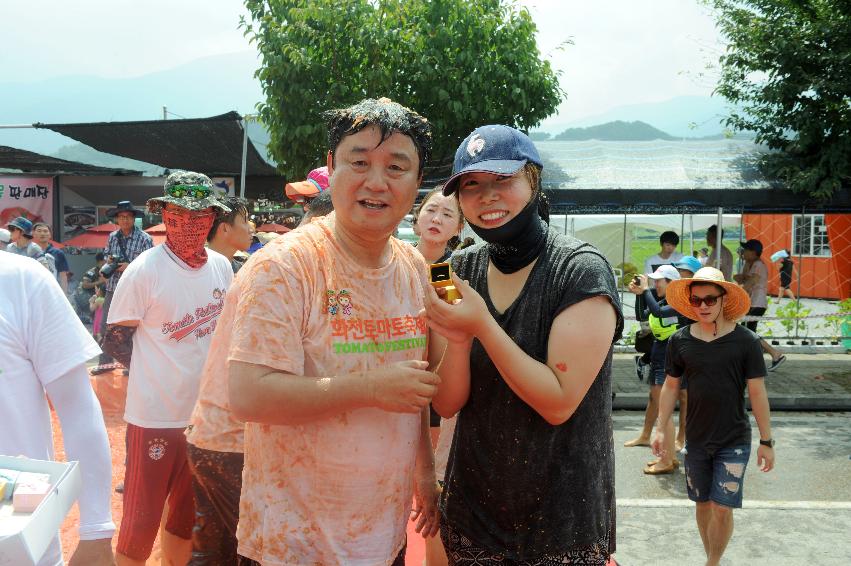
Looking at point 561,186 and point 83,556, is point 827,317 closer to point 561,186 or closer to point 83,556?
point 561,186

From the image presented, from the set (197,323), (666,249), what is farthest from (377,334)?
(666,249)

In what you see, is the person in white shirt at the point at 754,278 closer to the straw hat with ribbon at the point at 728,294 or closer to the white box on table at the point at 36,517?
the straw hat with ribbon at the point at 728,294

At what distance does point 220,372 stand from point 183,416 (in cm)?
89

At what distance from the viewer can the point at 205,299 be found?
3520mm

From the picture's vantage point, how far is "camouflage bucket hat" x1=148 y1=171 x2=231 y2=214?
3.65m

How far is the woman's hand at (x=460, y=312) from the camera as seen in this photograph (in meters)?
1.82

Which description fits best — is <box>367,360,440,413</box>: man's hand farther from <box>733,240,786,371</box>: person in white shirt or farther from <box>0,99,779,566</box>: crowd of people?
<box>733,240,786,371</box>: person in white shirt

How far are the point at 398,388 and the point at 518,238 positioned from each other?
604 millimetres

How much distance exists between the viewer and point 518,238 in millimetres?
2070

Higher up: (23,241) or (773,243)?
(773,243)

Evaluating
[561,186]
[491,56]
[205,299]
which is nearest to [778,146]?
[561,186]

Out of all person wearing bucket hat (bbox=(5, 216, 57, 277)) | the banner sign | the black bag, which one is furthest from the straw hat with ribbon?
the banner sign

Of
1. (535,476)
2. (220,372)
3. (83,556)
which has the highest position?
(220,372)

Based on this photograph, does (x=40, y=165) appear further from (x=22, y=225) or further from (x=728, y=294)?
(x=728, y=294)
